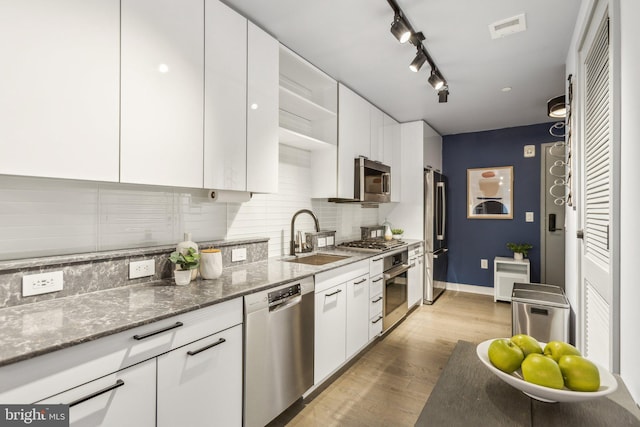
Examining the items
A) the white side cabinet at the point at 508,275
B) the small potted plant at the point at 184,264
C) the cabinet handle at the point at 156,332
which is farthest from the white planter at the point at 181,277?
the white side cabinet at the point at 508,275

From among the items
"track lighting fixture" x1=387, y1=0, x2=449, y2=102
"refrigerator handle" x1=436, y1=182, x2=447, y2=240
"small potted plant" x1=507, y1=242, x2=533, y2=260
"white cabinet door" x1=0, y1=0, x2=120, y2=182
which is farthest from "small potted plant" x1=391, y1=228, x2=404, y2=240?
"white cabinet door" x1=0, y1=0, x2=120, y2=182

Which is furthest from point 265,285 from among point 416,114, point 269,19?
point 416,114

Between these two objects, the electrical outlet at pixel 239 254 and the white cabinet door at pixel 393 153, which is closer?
the electrical outlet at pixel 239 254

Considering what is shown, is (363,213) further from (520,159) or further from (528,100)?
(520,159)

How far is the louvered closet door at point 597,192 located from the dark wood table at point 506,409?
798mm

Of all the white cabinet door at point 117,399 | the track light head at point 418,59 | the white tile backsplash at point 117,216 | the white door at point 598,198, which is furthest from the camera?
the track light head at point 418,59

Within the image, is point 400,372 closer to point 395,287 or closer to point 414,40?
point 395,287

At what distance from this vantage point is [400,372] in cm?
261

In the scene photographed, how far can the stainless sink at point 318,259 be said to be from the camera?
2727mm

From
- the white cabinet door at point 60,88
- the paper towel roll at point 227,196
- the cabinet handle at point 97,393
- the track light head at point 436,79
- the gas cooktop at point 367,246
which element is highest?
the track light head at point 436,79

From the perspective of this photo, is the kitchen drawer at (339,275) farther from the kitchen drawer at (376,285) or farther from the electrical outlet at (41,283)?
the electrical outlet at (41,283)

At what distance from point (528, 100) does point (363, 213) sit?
229cm

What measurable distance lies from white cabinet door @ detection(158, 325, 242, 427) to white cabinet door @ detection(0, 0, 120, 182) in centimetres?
85

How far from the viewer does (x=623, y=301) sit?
3.76 ft
